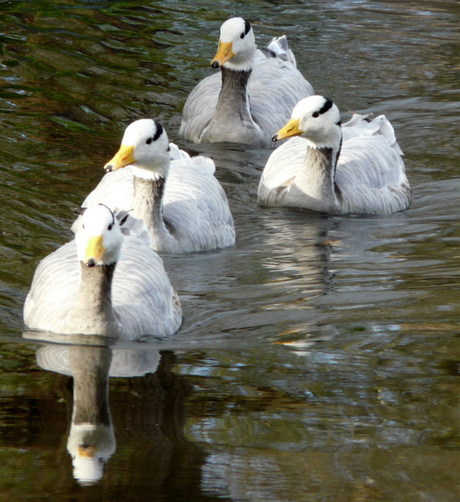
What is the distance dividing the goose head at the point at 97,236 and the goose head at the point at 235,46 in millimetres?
6106

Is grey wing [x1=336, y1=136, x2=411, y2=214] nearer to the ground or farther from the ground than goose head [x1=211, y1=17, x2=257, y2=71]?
nearer to the ground

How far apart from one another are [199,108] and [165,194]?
Answer: 11.8ft

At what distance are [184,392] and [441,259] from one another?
356 cm

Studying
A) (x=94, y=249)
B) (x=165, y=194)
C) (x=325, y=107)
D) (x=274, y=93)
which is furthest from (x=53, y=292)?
(x=274, y=93)

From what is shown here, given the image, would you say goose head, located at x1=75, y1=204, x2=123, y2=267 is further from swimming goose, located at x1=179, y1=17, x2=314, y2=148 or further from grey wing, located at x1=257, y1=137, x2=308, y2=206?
swimming goose, located at x1=179, y1=17, x2=314, y2=148

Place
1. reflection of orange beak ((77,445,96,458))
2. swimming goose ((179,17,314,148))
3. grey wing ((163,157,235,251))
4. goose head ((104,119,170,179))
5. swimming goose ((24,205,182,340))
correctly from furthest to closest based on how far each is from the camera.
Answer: swimming goose ((179,17,314,148)), grey wing ((163,157,235,251)), goose head ((104,119,170,179)), swimming goose ((24,205,182,340)), reflection of orange beak ((77,445,96,458))

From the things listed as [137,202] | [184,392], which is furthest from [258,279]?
[184,392]

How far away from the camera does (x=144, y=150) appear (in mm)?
9148

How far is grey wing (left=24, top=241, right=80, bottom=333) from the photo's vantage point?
23.6 feet

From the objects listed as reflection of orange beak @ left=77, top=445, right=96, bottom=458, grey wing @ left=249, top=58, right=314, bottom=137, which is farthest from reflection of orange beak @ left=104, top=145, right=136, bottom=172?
grey wing @ left=249, top=58, right=314, bottom=137

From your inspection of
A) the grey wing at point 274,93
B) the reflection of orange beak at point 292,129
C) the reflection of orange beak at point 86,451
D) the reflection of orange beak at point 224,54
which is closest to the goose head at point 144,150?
the reflection of orange beak at point 292,129

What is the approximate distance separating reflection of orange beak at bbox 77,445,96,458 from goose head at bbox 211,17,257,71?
7921 mm

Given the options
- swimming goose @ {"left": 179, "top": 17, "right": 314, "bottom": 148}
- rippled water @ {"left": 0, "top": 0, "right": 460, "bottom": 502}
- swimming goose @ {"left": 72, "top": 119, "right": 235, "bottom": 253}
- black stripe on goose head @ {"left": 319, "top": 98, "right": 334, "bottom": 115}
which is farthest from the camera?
swimming goose @ {"left": 179, "top": 17, "right": 314, "bottom": 148}

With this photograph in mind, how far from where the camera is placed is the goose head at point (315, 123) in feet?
34.6
